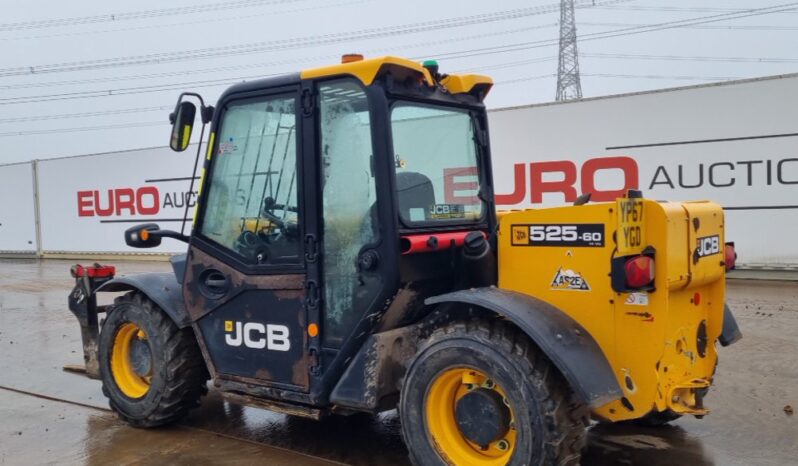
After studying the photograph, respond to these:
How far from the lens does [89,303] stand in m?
5.46

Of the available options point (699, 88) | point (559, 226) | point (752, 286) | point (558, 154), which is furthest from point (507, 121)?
point (559, 226)

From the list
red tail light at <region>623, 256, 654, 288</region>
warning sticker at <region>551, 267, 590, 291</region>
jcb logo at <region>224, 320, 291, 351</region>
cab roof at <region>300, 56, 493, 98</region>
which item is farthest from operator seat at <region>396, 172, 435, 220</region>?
red tail light at <region>623, 256, 654, 288</region>

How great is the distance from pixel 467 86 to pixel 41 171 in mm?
19479

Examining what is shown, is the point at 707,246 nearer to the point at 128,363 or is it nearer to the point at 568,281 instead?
the point at 568,281

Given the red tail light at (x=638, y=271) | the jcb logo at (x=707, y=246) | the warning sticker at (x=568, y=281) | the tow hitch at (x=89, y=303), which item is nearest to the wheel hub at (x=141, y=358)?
the tow hitch at (x=89, y=303)

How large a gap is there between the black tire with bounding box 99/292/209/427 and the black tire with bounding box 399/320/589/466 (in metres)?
1.81

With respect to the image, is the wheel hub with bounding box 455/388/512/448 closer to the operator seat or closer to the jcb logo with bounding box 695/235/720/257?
the operator seat

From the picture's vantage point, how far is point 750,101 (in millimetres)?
11008

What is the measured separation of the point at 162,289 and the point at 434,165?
2.08 metres

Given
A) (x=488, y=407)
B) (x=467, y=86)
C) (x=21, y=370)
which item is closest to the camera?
(x=488, y=407)

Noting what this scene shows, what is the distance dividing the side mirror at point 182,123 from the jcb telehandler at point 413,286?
0.04ft

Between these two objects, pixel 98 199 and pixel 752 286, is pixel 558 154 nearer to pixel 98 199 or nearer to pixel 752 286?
pixel 752 286

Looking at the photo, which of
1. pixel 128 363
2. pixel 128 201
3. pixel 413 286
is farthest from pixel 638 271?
pixel 128 201

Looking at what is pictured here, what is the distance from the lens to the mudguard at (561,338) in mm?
3156
